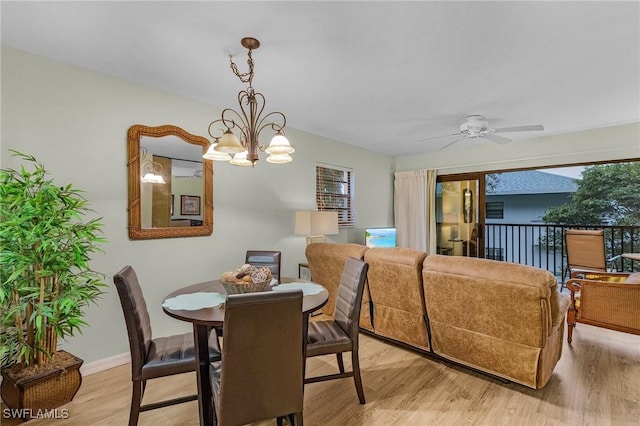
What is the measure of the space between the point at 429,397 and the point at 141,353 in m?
1.84

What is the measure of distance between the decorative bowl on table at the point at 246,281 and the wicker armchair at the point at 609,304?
9.02 feet

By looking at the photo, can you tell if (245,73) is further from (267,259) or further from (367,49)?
(267,259)

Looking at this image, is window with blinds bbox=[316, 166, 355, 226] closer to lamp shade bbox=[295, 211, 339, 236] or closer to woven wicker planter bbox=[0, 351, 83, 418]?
lamp shade bbox=[295, 211, 339, 236]

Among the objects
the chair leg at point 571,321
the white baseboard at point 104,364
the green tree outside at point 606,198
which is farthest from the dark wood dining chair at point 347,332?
the green tree outside at point 606,198

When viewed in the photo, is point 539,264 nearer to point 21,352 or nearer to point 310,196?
point 310,196

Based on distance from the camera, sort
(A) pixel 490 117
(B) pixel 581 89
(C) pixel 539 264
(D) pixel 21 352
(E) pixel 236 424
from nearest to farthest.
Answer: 1. (E) pixel 236 424
2. (D) pixel 21 352
3. (B) pixel 581 89
4. (A) pixel 490 117
5. (C) pixel 539 264

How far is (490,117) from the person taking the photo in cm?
362

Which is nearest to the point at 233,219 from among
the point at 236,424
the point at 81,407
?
the point at 81,407

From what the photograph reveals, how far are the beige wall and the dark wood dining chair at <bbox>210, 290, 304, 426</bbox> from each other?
5.48ft

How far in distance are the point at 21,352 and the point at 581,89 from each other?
15.4 feet

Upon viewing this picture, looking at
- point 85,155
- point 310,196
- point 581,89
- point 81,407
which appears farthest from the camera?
point 310,196

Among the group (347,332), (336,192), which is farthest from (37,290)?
(336,192)

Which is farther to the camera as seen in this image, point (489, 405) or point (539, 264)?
point (539, 264)

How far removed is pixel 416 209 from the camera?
218 inches
